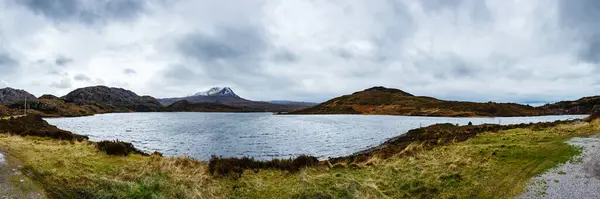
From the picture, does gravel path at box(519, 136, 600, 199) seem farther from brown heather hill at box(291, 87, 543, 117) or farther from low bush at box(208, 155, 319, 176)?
brown heather hill at box(291, 87, 543, 117)

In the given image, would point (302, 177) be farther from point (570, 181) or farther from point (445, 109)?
point (445, 109)

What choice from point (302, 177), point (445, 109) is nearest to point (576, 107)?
point (445, 109)

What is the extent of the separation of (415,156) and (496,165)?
3792 mm

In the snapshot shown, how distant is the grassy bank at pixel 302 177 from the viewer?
9943 mm

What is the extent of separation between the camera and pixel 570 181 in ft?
33.8

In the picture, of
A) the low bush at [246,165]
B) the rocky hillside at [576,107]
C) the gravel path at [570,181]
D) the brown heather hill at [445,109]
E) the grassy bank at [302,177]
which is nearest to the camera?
the gravel path at [570,181]

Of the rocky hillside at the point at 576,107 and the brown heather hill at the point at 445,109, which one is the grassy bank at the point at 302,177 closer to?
the brown heather hill at the point at 445,109

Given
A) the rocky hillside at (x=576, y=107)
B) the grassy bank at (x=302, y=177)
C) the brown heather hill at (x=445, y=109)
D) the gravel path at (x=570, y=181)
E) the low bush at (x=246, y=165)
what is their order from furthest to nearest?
the brown heather hill at (x=445, y=109), the rocky hillside at (x=576, y=107), the low bush at (x=246, y=165), the grassy bank at (x=302, y=177), the gravel path at (x=570, y=181)

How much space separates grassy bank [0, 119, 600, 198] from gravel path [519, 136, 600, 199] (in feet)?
1.34

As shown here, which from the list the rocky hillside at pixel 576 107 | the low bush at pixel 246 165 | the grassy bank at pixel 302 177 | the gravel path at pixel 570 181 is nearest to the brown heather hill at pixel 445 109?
the rocky hillside at pixel 576 107

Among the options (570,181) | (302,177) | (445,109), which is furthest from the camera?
(445,109)

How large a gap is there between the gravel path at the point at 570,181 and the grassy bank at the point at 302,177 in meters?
0.41

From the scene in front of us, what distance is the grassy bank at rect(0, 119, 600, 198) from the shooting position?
9943 mm

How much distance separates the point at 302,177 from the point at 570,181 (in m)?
8.39
